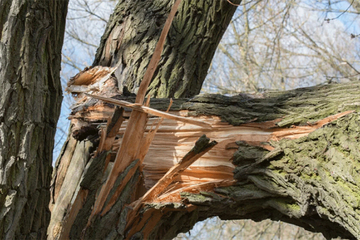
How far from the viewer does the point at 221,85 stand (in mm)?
7359

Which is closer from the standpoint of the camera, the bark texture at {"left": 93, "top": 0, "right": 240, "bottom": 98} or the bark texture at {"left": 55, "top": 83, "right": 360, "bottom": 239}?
the bark texture at {"left": 55, "top": 83, "right": 360, "bottom": 239}

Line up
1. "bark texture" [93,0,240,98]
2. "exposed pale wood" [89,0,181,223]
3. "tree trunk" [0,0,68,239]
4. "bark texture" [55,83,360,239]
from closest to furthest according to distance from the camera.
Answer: "tree trunk" [0,0,68,239], "bark texture" [55,83,360,239], "exposed pale wood" [89,0,181,223], "bark texture" [93,0,240,98]

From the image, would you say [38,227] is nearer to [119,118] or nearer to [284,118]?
[119,118]

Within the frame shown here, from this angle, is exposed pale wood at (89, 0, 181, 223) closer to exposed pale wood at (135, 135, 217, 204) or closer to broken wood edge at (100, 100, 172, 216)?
broken wood edge at (100, 100, 172, 216)

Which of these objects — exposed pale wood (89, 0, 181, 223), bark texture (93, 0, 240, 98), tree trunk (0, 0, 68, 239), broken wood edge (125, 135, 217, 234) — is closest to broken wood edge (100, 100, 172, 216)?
exposed pale wood (89, 0, 181, 223)

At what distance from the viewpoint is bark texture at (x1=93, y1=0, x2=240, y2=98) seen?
2473 millimetres

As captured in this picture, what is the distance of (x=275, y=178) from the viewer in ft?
5.79

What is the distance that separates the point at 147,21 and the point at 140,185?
1223 millimetres

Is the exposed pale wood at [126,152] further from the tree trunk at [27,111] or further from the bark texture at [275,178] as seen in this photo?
the tree trunk at [27,111]

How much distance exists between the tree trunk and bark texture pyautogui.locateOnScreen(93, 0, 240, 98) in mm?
950

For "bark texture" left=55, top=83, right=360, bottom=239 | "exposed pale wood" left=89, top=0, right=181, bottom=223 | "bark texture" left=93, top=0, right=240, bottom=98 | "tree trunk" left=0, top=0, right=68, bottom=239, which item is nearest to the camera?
"tree trunk" left=0, top=0, right=68, bottom=239

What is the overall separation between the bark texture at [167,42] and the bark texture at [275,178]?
52 centimetres

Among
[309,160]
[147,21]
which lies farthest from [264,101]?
[147,21]

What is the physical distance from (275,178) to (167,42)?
1272mm
